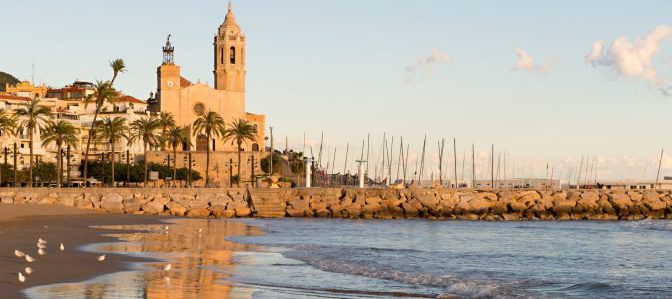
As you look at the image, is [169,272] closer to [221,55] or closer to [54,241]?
[54,241]

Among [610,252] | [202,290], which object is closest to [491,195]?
[610,252]

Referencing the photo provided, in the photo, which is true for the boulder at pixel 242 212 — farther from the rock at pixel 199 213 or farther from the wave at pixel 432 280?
the wave at pixel 432 280

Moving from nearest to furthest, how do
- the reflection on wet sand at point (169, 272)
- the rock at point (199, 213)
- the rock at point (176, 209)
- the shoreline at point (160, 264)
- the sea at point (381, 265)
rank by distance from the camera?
the reflection on wet sand at point (169, 272)
the shoreline at point (160, 264)
the sea at point (381, 265)
the rock at point (199, 213)
the rock at point (176, 209)

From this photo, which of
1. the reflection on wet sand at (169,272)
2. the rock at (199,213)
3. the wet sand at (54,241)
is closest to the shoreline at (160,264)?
the reflection on wet sand at (169,272)

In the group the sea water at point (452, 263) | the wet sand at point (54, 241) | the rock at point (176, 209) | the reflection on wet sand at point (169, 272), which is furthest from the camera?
the rock at point (176, 209)

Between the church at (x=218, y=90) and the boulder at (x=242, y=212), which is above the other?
the church at (x=218, y=90)

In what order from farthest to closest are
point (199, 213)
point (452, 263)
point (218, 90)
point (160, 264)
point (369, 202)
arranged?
point (218, 90) → point (369, 202) → point (199, 213) → point (452, 263) → point (160, 264)

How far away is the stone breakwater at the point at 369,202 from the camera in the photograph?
68125 mm

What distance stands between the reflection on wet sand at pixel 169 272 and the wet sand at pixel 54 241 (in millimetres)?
788

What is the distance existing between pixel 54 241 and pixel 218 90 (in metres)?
109

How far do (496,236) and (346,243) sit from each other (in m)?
13.3

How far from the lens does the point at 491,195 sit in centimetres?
7975

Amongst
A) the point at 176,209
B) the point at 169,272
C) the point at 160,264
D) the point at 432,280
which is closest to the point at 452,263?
the point at 432,280

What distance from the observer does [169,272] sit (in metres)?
24.8
